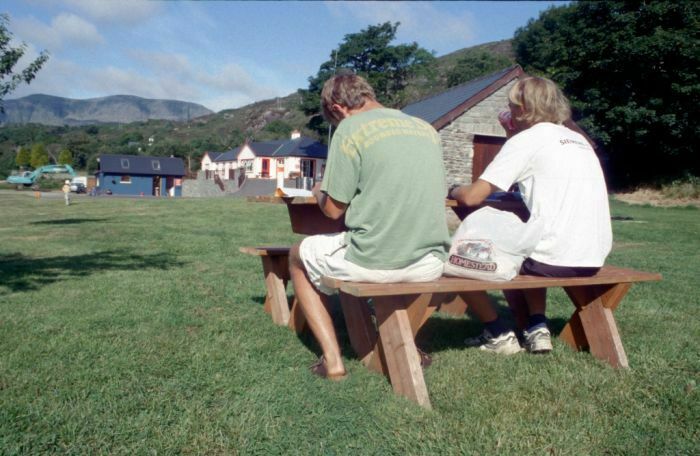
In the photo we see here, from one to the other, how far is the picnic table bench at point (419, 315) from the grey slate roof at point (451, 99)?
40.4 feet

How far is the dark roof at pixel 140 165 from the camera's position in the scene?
6681 centimetres

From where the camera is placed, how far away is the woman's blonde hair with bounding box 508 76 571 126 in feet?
10.8

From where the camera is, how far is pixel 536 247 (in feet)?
10.5

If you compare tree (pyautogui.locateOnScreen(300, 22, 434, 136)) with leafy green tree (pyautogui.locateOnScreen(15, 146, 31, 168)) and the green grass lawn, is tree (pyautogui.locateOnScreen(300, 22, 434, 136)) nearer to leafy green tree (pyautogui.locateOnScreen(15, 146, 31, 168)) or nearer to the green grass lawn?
the green grass lawn

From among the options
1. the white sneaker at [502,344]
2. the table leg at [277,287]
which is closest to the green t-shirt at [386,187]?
the white sneaker at [502,344]

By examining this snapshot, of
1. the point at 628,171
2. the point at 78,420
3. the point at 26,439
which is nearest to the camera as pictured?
the point at 26,439

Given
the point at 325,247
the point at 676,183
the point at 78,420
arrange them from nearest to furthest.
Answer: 1. the point at 78,420
2. the point at 325,247
3. the point at 676,183

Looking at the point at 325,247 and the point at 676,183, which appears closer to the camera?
the point at 325,247

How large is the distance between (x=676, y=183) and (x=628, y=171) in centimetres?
501

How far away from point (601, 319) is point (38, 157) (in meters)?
115

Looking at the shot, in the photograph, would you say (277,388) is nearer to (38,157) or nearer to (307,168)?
(307,168)

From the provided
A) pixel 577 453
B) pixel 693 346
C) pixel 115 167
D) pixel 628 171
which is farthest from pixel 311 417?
pixel 115 167

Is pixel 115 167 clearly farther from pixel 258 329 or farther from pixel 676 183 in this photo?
pixel 258 329

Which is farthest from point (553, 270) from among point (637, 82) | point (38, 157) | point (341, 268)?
point (38, 157)
